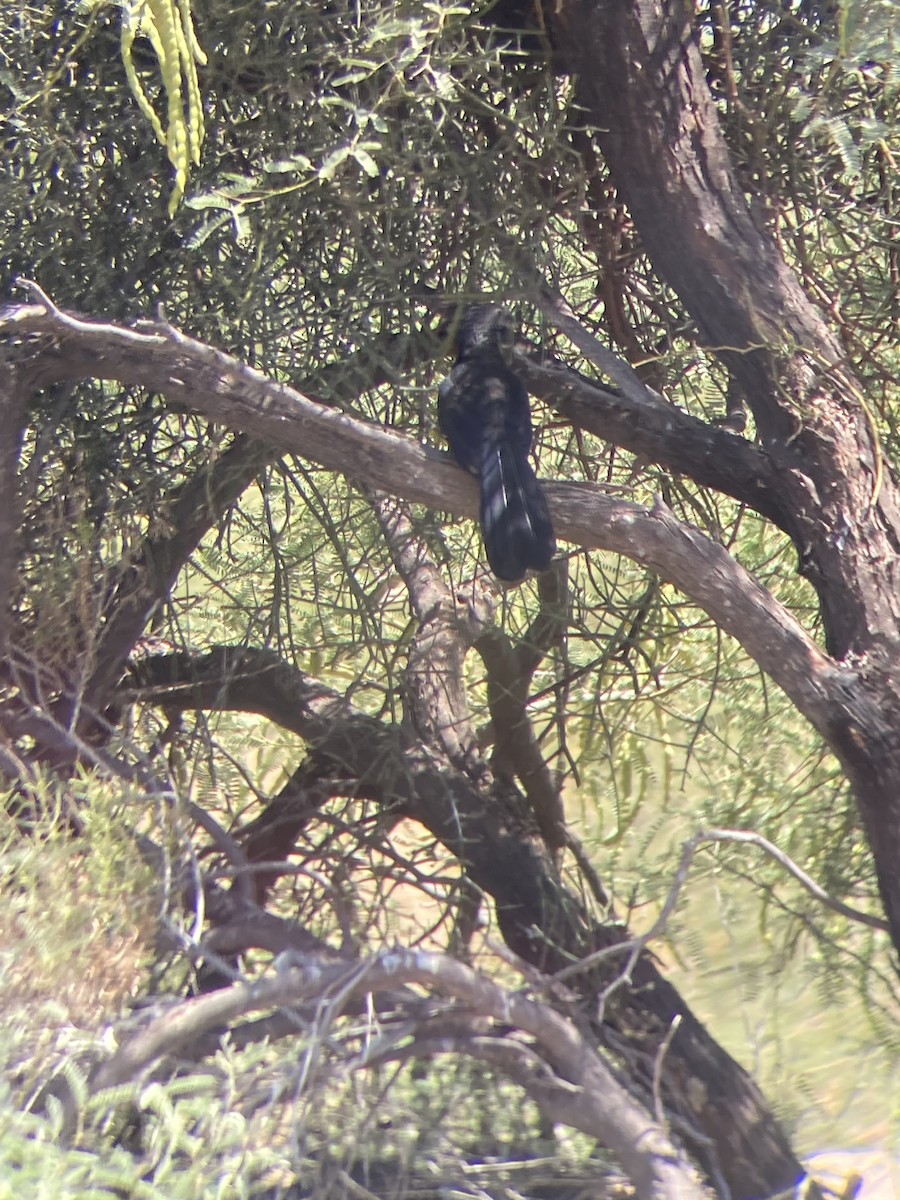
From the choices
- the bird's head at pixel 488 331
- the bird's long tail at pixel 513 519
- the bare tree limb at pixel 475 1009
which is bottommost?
the bare tree limb at pixel 475 1009

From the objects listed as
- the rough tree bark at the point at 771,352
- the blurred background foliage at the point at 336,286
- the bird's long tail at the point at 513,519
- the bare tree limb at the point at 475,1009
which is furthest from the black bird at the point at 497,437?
the bare tree limb at the point at 475,1009

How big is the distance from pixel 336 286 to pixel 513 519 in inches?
33.9

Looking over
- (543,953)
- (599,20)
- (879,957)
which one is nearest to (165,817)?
(543,953)

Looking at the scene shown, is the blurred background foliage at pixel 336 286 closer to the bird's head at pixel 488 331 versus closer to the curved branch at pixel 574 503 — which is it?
the bird's head at pixel 488 331

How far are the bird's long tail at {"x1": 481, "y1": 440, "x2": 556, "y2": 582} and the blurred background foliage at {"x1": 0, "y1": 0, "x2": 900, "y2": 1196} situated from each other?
445 mm

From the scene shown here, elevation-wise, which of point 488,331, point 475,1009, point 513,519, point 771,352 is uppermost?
point 488,331

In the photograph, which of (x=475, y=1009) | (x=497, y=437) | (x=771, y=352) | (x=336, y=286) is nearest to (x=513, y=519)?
(x=497, y=437)

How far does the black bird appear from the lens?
273 centimetres

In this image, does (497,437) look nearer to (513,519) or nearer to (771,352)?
(513,519)

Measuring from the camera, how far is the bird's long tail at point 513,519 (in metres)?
2.72

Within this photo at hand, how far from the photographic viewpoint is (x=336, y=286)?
3152mm

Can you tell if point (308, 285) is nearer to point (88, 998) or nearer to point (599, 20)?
point (599, 20)

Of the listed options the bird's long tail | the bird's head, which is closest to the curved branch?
the bird's long tail

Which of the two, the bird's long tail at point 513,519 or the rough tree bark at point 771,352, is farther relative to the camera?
the bird's long tail at point 513,519
